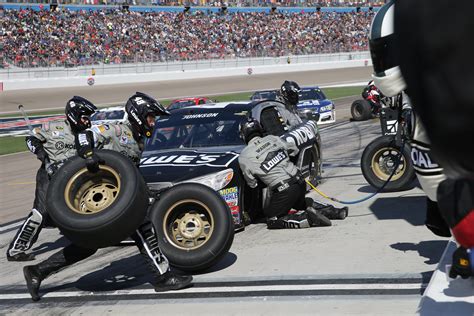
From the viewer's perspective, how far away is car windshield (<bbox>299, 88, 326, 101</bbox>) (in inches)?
903

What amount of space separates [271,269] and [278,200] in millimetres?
1682

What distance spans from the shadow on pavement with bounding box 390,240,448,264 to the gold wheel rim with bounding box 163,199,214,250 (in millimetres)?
1900

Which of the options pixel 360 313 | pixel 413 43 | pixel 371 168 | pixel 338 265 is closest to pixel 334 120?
pixel 371 168

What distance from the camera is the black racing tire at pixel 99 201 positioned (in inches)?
219

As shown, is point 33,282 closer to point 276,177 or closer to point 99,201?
point 99,201

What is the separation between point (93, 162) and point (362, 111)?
17339 millimetres

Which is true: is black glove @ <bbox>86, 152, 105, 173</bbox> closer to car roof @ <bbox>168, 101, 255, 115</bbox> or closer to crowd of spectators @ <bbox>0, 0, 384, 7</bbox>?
car roof @ <bbox>168, 101, 255, 115</bbox>

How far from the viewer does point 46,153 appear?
8.04 metres

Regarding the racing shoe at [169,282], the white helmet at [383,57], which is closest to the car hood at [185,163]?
the racing shoe at [169,282]

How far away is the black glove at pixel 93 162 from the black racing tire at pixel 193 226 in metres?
0.98

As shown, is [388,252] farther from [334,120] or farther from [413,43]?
[334,120]

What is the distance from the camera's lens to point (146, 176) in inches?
305

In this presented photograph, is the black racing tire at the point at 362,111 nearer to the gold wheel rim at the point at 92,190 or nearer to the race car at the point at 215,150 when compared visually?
the race car at the point at 215,150

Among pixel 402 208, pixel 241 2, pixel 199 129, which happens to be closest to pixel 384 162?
pixel 402 208
